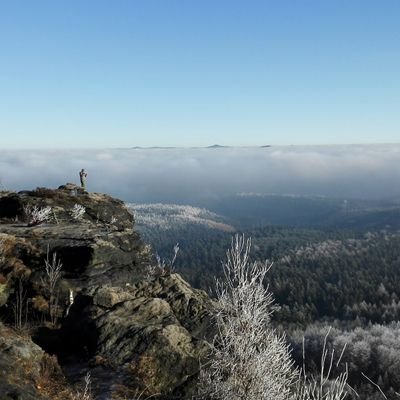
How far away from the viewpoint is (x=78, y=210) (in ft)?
113

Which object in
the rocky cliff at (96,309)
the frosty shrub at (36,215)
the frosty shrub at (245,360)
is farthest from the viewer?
the frosty shrub at (36,215)

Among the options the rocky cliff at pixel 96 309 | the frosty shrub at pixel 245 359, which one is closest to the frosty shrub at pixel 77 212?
the rocky cliff at pixel 96 309

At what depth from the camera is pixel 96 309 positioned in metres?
19.4

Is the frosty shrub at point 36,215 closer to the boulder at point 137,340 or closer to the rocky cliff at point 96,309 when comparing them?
the rocky cliff at point 96,309

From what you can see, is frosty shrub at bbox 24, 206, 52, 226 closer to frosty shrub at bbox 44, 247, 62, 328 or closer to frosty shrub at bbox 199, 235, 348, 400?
frosty shrub at bbox 44, 247, 62, 328

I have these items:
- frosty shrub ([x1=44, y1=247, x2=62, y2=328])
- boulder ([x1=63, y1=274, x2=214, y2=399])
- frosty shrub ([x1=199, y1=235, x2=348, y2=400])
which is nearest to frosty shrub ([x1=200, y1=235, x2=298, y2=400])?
frosty shrub ([x1=199, y1=235, x2=348, y2=400])

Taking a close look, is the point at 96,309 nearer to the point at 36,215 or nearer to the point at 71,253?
the point at 71,253

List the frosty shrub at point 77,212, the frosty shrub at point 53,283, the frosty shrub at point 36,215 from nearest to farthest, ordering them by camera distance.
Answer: the frosty shrub at point 53,283 → the frosty shrub at point 36,215 → the frosty shrub at point 77,212

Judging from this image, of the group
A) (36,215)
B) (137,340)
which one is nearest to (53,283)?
(137,340)

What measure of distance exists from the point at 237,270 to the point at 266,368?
3822mm

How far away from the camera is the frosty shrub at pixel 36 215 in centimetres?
3007

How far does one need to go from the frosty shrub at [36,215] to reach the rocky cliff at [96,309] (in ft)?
0.24

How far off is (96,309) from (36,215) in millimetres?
13648

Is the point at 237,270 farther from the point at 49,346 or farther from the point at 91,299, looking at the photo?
the point at 49,346
